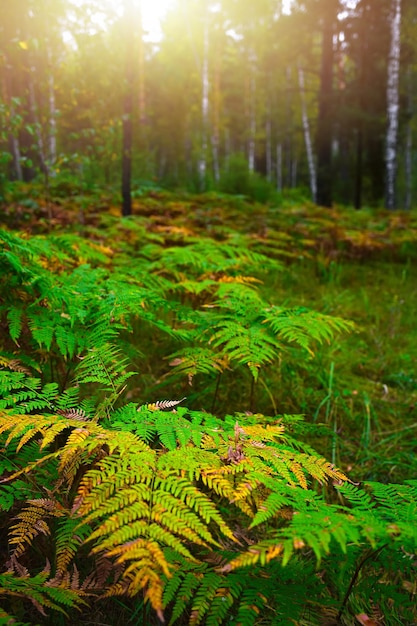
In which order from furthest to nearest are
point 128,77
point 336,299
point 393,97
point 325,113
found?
1. point 393,97
2. point 325,113
3. point 128,77
4. point 336,299

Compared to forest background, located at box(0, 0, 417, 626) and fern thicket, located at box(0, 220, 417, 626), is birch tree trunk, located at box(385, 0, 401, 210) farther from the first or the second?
fern thicket, located at box(0, 220, 417, 626)

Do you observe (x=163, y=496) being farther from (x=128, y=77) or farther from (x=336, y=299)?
(x=128, y=77)

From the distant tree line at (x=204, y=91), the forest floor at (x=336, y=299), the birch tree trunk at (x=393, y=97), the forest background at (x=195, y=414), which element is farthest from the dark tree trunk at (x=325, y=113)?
the forest background at (x=195, y=414)

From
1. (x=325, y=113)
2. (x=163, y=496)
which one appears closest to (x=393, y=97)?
(x=325, y=113)

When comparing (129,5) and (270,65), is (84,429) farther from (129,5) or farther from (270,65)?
(270,65)

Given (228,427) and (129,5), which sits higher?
(129,5)

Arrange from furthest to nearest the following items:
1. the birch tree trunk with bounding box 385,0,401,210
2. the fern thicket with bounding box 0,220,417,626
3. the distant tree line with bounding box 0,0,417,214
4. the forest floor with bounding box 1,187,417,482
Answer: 1. the birch tree trunk with bounding box 385,0,401,210
2. the distant tree line with bounding box 0,0,417,214
3. the forest floor with bounding box 1,187,417,482
4. the fern thicket with bounding box 0,220,417,626

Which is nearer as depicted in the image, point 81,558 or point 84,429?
point 84,429

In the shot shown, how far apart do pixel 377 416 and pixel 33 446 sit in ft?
6.84

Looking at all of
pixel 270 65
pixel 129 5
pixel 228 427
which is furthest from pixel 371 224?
pixel 270 65

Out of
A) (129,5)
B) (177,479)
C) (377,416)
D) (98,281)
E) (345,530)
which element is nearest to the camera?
(345,530)

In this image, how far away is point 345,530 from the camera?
0.89m

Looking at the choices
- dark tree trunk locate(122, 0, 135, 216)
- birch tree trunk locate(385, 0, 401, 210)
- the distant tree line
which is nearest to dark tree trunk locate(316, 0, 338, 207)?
the distant tree line

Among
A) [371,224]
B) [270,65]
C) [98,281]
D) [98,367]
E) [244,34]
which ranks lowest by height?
[98,367]
